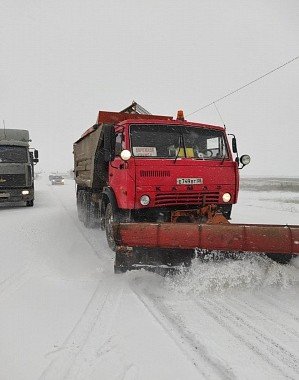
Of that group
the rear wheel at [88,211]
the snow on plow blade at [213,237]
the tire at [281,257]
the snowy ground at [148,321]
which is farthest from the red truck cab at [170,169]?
the rear wheel at [88,211]

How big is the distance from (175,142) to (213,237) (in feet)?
7.34

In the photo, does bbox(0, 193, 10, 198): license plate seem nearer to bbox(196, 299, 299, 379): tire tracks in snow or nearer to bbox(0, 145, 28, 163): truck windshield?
bbox(0, 145, 28, 163): truck windshield

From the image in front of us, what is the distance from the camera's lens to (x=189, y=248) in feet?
13.4

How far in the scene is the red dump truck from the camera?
13.3ft

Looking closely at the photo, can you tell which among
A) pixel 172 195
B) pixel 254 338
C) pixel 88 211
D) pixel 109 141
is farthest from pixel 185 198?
pixel 88 211

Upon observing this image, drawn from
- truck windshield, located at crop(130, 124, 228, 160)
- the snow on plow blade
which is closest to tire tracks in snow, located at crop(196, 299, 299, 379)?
the snow on plow blade

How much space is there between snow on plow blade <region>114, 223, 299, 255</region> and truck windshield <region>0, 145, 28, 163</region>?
34.8 feet

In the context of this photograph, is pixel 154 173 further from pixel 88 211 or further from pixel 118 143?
pixel 88 211

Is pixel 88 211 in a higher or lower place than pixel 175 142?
lower

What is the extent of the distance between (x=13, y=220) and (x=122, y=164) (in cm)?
597

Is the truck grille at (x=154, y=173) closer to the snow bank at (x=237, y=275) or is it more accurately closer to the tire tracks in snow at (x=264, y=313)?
the snow bank at (x=237, y=275)

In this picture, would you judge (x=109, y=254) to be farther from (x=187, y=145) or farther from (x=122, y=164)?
(x=187, y=145)

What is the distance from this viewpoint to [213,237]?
13.3 ft

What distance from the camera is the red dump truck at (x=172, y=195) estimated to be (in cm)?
406
